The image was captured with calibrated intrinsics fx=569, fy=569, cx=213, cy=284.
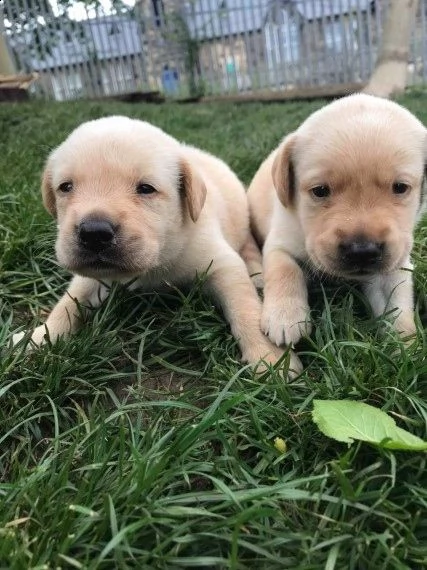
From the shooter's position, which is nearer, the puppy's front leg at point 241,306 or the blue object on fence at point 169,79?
the puppy's front leg at point 241,306

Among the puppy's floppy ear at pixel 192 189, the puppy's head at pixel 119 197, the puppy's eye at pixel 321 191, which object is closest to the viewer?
the puppy's head at pixel 119 197

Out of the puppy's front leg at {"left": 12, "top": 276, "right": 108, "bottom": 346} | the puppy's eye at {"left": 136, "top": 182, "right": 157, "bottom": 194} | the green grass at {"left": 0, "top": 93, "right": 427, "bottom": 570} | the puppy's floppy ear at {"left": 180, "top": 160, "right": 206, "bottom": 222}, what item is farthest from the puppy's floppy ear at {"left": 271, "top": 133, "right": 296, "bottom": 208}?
the puppy's front leg at {"left": 12, "top": 276, "right": 108, "bottom": 346}

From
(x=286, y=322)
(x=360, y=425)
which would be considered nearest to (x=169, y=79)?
(x=286, y=322)

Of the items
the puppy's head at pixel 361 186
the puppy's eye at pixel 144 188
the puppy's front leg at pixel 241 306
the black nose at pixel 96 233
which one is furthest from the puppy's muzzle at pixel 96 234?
the puppy's head at pixel 361 186

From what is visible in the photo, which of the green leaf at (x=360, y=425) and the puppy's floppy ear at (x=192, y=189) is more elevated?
the puppy's floppy ear at (x=192, y=189)

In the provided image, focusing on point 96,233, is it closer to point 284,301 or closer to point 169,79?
point 284,301

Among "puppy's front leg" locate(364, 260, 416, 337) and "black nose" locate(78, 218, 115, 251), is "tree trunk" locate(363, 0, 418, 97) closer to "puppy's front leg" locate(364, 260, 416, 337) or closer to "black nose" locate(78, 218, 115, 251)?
"puppy's front leg" locate(364, 260, 416, 337)

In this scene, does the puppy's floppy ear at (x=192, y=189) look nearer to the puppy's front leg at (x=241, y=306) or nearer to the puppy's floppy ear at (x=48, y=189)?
the puppy's front leg at (x=241, y=306)
